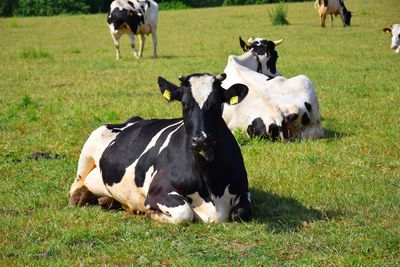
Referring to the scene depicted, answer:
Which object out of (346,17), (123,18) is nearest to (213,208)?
(123,18)

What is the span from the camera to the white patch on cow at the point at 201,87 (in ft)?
20.5

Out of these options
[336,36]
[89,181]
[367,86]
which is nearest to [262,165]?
[89,181]

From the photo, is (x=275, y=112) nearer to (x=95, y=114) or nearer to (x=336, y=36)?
(x=95, y=114)

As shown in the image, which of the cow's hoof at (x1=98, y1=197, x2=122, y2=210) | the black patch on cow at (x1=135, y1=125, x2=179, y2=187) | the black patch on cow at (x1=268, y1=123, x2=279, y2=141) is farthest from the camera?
the black patch on cow at (x1=268, y1=123, x2=279, y2=141)

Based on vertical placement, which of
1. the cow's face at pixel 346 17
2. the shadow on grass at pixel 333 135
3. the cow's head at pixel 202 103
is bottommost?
the cow's face at pixel 346 17

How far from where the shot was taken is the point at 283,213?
6660 millimetres

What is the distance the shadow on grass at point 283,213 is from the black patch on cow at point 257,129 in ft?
8.54

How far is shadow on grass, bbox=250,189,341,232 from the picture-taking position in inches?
246

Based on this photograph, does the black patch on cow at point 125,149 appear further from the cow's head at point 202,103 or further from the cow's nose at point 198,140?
the cow's nose at point 198,140

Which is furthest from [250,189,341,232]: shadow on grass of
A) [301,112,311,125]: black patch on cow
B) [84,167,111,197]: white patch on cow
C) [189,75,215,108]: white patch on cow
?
[301,112,311,125]: black patch on cow

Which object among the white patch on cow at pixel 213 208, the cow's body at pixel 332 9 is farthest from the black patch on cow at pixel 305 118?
the cow's body at pixel 332 9

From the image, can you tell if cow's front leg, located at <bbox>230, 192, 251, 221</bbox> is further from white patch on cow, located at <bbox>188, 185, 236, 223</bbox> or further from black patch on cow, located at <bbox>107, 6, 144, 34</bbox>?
black patch on cow, located at <bbox>107, 6, 144, 34</bbox>

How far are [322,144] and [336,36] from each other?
19039 millimetres

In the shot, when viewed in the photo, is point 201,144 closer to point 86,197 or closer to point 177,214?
point 177,214
